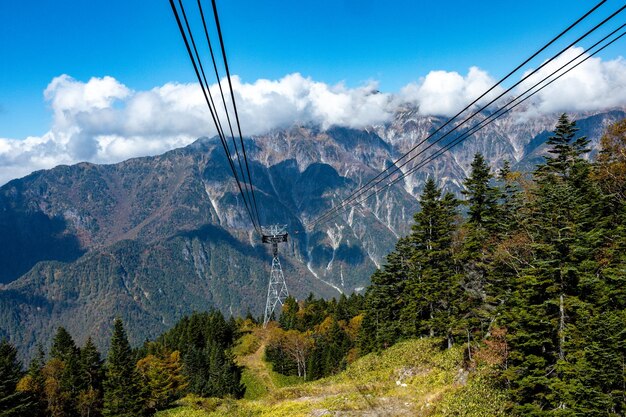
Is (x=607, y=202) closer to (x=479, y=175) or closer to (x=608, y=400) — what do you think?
(x=479, y=175)

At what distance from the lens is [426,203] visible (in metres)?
49.1

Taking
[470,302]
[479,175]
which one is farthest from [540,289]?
[479,175]

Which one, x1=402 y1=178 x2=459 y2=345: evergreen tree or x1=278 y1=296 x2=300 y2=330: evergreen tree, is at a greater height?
x1=402 y1=178 x2=459 y2=345: evergreen tree

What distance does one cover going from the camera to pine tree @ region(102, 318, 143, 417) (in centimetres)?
6244

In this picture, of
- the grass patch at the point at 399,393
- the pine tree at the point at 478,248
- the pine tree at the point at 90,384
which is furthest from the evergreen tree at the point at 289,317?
the pine tree at the point at 478,248

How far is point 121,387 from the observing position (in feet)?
207

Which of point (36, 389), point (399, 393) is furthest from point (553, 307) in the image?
point (36, 389)

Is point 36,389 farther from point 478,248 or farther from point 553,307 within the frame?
point 553,307

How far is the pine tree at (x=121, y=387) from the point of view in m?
62.4

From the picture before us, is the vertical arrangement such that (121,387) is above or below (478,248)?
below

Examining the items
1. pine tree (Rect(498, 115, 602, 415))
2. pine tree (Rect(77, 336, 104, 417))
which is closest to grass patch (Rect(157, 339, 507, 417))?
pine tree (Rect(498, 115, 602, 415))

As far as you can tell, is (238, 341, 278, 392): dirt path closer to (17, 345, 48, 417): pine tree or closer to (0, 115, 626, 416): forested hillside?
(0, 115, 626, 416): forested hillside

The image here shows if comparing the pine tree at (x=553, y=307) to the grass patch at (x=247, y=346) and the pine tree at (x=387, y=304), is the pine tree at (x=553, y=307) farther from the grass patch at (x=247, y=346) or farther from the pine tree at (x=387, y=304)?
the grass patch at (x=247, y=346)

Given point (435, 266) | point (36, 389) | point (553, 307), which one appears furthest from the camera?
point (36, 389)
